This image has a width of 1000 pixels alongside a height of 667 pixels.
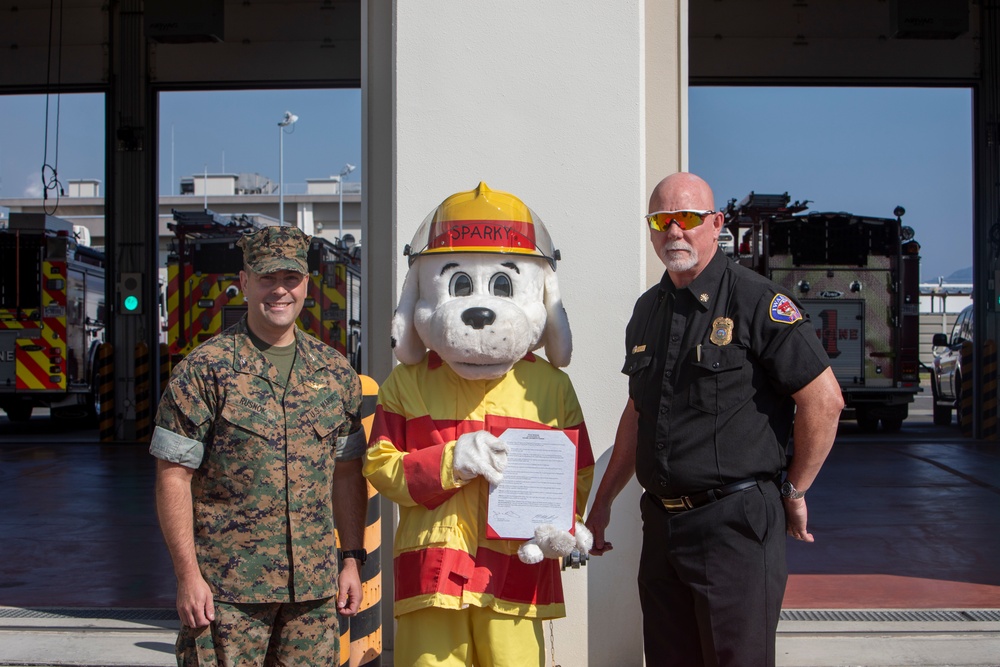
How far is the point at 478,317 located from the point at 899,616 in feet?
12.6

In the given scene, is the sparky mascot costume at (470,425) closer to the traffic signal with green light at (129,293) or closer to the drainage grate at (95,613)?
the drainage grate at (95,613)

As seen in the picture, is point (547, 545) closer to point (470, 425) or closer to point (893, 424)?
point (470, 425)

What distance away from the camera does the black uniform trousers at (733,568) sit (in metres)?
3.05

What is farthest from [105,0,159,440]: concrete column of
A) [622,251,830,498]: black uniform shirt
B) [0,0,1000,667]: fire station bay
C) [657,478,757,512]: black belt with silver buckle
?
[657,478,757,512]: black belt with silver buckle

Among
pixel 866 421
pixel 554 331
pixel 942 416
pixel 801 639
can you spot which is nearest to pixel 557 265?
pixel 554 331

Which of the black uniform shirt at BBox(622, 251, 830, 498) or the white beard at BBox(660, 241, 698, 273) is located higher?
the white beard at BBox(660, 241, 698, 273)

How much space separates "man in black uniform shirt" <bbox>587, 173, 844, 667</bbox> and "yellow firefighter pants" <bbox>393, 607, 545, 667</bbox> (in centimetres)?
49

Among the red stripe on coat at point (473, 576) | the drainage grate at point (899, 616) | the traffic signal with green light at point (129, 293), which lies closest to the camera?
the red stripe on coat at point (473, 576)

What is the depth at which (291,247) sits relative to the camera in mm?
3166

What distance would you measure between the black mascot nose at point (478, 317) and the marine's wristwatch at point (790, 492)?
1093 mm

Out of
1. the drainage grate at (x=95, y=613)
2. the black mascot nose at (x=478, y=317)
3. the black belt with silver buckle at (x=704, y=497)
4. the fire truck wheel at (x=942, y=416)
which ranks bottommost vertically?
the fire truck wheel at (x=942, y=416)

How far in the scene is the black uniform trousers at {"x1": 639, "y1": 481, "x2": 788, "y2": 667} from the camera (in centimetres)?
305

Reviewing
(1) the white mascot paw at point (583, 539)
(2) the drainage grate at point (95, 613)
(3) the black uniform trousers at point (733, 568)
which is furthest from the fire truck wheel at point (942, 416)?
(1) the white mascot paw at point (583, 539)

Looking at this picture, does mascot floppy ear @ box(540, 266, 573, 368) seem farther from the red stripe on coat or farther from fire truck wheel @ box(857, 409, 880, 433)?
fire truck wheel @ box(857, 409, 880, 433)
